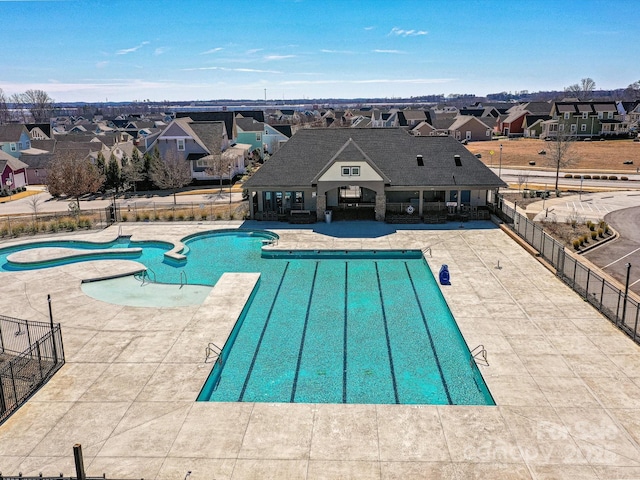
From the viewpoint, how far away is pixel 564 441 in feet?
44.8

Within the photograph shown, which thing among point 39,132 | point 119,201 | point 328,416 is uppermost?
point 39,132

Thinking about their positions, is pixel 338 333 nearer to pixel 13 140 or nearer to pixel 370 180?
pixel 370 180

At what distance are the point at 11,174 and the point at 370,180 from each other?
4742 centimetres

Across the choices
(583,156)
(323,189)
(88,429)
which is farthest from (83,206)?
(583,156)

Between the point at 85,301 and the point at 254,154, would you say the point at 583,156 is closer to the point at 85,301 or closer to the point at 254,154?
the point at 254,154

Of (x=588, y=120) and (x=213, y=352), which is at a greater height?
(x=588, y=120)

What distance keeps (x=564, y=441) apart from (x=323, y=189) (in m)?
25.6

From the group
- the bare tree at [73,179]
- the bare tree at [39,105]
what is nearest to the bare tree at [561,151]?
the bare tree at [73,179]

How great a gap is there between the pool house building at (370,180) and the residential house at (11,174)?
37.3m

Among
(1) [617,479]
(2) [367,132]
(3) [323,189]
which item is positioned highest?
(2) [367,132]

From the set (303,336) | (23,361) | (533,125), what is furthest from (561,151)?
(23,361)

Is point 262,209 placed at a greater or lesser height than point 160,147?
lesser

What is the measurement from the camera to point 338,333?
2120 cm

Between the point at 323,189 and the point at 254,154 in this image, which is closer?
the point at 323,189
